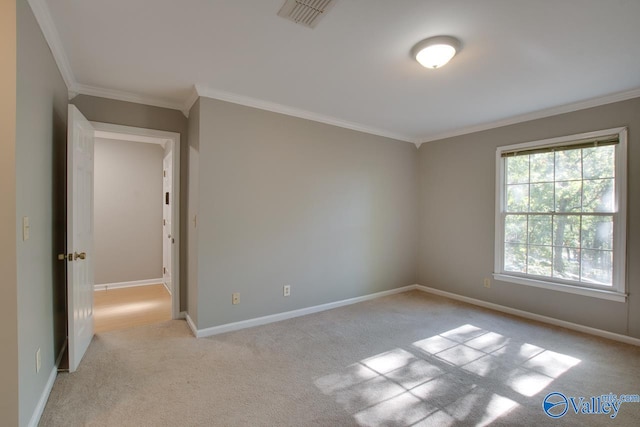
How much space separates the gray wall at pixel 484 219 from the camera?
2982 mm

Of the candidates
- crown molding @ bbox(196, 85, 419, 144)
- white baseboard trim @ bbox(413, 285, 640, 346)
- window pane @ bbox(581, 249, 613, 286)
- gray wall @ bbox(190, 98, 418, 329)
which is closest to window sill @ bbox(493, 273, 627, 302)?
window pane @ bbox(581, 249, 613, 286)

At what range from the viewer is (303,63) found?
2.46 metres

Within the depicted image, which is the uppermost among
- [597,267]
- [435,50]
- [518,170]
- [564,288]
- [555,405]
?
[435,50]

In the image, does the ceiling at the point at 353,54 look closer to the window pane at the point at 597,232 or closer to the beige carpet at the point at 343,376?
the window pane at the point at 597,232

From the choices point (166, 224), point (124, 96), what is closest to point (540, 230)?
point (124, 96)

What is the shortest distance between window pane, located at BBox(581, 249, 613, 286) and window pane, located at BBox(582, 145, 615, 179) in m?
0.82

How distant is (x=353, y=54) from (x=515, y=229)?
3.08 m

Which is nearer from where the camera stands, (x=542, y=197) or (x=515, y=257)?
(x=542, y=197)

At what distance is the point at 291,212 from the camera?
11.7 feet

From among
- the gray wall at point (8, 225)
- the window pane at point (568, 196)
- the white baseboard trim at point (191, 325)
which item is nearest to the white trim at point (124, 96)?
the gray wall at point (8, 225)

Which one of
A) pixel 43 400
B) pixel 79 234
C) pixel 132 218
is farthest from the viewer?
pixel 132 218

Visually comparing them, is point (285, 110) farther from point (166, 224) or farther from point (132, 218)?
point (132, 218)

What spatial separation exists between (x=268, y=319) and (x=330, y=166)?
2.00 m

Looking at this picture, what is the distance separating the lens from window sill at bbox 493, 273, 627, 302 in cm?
305
